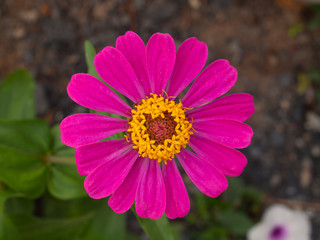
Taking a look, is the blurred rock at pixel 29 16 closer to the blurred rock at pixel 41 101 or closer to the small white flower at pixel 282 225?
the blurred rock at pixel 41 101

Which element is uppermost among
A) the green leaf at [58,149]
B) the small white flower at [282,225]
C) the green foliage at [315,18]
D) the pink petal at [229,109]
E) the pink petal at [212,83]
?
the pink petal at [212,83]

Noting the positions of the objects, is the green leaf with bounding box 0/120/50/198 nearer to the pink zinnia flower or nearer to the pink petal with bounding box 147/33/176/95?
the pink zinnia flower

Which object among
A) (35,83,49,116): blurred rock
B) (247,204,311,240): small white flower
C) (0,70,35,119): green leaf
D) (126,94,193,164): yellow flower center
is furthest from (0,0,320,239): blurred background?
(126,94,193,164): yellow flower center

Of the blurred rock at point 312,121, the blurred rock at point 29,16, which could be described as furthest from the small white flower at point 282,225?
the blurred rock at point 29,16

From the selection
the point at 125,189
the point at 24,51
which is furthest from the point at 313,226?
the point at 24,51

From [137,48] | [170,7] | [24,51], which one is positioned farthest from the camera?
[170,7]

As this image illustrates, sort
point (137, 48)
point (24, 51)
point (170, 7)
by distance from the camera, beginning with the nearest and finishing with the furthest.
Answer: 1. point (137, 48)
2. point (24, 51)
3. point (170, 7)

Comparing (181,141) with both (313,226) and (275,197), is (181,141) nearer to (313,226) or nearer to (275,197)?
(275,197)
